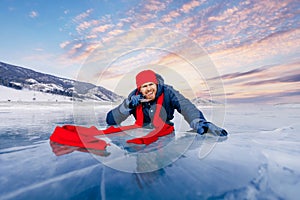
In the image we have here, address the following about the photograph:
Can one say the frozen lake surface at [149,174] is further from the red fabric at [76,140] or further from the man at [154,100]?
the man at [154,100]

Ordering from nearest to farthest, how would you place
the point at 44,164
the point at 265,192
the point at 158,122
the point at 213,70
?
the point at 265,192 → the point at 44,164 → the point at 213,70 → the point at 158,122

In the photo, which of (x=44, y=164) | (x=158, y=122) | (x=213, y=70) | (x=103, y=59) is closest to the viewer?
(x=44, y=164)

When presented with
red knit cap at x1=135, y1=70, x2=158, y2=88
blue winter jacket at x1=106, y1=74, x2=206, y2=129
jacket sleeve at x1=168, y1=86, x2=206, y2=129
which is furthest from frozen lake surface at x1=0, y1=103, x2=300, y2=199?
red knit cap at x1=135, y1=70, x2=158, y2=88

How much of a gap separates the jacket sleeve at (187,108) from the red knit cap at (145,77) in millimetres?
354

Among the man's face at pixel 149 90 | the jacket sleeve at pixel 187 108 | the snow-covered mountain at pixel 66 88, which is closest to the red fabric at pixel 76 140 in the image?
the snow-covered mountain at pixel 66 88

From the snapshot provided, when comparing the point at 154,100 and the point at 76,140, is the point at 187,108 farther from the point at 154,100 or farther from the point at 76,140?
the point at 76,140

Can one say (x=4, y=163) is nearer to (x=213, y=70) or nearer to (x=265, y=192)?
(x=265, y=192)

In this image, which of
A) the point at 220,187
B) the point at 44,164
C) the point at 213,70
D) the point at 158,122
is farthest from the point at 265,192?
the point at 158,122

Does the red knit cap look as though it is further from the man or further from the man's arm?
the man's arm

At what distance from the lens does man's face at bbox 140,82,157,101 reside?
292 cm

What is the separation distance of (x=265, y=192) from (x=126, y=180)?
2.32ft

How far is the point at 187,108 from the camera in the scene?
269cm

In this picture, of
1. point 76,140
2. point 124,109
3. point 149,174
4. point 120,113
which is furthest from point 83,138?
point 120,113

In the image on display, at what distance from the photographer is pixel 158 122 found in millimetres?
2951
